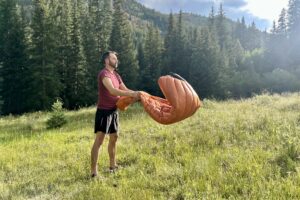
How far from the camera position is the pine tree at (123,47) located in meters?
65.2

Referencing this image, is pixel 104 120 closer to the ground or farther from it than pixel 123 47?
farther from it

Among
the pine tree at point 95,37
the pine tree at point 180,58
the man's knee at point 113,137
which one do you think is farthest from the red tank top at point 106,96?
the pine tree at point 180,58

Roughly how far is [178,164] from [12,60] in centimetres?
4982

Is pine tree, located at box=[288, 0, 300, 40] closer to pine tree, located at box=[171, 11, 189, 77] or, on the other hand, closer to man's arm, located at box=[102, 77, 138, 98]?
pine tree, located at box=[171, 11, 189, 77]

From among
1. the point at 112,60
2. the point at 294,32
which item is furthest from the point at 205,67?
the point at 112,60

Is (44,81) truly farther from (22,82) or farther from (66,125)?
(66,125)

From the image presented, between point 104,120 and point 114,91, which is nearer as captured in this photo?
point 114,91

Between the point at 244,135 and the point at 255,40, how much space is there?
13716 centimetres

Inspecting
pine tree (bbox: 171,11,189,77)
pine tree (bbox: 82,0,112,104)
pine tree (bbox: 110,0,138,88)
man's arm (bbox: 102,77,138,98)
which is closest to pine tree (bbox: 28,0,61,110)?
pine tree (bbox: 82,0,112,104)

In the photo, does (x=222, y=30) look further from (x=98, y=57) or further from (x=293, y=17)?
(x=98, y=57)

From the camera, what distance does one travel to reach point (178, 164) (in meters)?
8.07

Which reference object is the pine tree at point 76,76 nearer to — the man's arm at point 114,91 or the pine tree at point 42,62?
the pine tree at point 42,62

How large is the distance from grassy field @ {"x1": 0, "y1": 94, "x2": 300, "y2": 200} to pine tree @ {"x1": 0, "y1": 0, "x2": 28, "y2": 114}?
41833mm

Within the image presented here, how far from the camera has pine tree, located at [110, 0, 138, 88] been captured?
2566 inches
